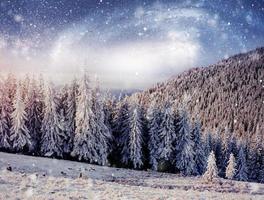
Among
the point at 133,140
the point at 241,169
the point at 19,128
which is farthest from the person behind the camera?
the point at 241,169

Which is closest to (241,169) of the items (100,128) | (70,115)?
(100,128)

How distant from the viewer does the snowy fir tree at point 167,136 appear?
226 ft

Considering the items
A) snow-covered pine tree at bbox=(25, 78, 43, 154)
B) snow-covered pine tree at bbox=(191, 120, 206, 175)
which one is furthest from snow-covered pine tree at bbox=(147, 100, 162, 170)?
snow-covered pine tree at bbox=(25, 78, 43, 154)

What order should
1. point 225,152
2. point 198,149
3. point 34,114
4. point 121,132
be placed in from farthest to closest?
point 225,152 < point 198,149 < point 121,132 < point 34,114

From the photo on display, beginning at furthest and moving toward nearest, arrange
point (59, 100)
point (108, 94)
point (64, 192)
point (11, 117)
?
point (108, 94), point (59, 100), point (11, 117), point (64, 192)

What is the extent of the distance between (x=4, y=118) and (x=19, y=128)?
123 inches

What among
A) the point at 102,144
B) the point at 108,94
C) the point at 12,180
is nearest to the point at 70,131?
the point at 102,144

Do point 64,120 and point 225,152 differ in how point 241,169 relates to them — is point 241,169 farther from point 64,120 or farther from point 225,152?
point 64,120

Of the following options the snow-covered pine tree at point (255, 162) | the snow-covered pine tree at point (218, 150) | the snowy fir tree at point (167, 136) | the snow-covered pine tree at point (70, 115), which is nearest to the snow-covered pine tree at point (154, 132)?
the snowy fir tree at point (167, 136)

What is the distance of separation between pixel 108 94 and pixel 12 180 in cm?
5387

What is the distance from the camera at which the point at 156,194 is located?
88.8 ft

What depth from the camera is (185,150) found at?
69.4 meters

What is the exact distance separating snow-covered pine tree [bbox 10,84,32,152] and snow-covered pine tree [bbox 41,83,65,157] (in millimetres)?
→ 2232

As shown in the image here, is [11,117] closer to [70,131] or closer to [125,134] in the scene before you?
[70,131]
